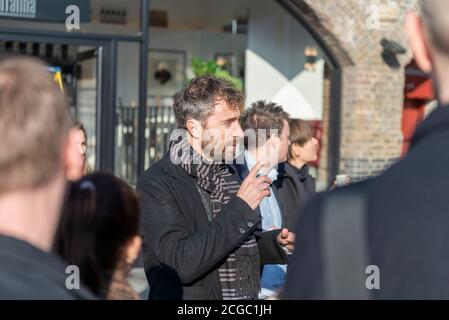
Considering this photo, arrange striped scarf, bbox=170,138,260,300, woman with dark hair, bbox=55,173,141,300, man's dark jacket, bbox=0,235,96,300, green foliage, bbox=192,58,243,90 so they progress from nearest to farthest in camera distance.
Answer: man's dark jacket, bbox=0,235,96,300
woman with dark hair, bbox=55,173,141,300
striped scarf, bbox=170,138,260,300
green foliage, bbox=192,58,243,90

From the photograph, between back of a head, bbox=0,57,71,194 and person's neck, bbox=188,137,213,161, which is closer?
back of a head, bbox=0,57,71,194

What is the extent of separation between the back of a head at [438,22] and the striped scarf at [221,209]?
1.85 m

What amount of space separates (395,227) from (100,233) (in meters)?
0.80

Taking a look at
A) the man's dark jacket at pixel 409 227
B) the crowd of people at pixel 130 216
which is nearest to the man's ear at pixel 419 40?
the crowd of people at pixel 130 216

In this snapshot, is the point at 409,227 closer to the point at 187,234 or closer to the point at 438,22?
the point at 438,22

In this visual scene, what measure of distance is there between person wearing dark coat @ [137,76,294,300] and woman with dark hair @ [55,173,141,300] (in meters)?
1.07

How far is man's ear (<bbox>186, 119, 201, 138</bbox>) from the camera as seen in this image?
11.0ft

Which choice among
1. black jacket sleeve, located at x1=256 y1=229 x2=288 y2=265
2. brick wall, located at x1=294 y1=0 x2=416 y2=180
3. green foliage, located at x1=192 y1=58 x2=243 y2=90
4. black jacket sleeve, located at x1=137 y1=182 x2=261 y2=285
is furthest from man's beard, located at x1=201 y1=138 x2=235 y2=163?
green foliage, located at x1=192 y1=58 x2=243 y2=90

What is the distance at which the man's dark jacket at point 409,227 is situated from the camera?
1.35 meters

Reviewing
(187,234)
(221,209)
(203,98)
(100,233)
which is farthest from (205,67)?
(100,233)

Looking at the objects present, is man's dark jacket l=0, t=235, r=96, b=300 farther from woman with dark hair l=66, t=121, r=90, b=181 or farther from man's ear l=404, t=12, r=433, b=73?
man's ear l=404, t=12, r=433, b=73

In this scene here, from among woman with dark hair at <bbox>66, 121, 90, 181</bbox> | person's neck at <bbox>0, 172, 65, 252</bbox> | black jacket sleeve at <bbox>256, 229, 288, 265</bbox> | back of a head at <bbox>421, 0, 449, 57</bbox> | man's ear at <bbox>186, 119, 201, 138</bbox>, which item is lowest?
black jacket sleeve at <bbox>256, 229, 288, 265</bbox>

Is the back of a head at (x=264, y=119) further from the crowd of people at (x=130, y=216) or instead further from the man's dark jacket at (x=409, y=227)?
the man's dark jacket at (x=409, y=227)
